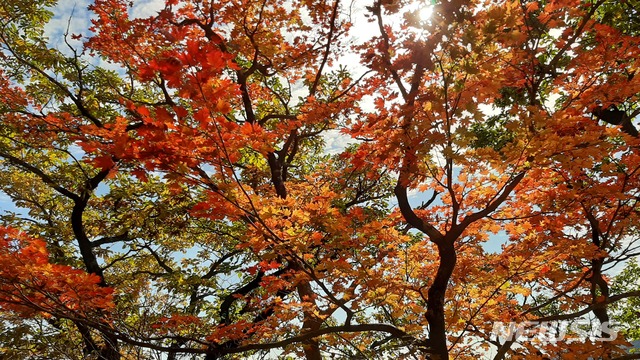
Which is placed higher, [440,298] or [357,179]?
[357,179]

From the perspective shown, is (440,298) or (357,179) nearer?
(440,298)

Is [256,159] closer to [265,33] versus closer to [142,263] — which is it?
[265,33]

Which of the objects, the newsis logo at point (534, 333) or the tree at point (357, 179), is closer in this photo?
the tree at point (357, 179)

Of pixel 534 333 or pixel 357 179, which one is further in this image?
pixel 357 179

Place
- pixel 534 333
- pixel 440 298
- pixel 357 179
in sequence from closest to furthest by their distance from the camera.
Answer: pixel 440 298, pixel 534 333, pixel 357 179

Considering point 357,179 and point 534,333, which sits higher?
point 357,179

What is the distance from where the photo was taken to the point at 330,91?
8.70m

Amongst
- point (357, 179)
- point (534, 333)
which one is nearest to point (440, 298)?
point (534, 333)

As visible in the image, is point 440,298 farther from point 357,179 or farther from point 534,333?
point 357,179

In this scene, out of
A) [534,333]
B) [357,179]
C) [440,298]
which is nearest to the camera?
[440,298]

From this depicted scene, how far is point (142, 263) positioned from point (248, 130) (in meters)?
10.3

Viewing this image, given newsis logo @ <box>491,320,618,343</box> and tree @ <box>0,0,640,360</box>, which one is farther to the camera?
newsis logo @ <box>491,320,618,343</box>

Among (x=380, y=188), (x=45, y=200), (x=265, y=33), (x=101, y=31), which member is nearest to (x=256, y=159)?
(x=265, y=33)

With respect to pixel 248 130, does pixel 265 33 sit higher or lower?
higher
